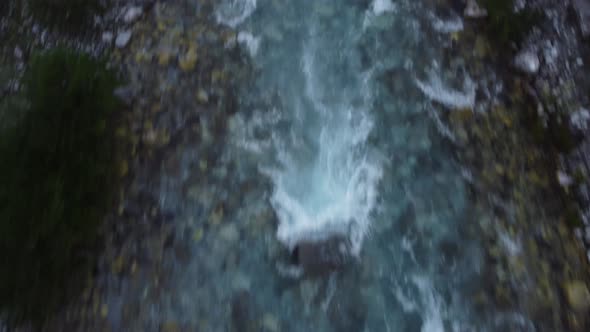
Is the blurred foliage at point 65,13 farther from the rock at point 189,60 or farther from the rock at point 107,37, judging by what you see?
the rock at point 189,60

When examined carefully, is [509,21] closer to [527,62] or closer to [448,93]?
[527,62]

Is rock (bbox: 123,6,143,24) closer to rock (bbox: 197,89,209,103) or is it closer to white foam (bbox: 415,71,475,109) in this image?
rock (bbox: 197,89,209,103)

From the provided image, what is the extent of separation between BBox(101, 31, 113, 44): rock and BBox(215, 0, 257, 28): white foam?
1.57 ft

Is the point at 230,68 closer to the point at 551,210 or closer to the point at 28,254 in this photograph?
the point at 28,254

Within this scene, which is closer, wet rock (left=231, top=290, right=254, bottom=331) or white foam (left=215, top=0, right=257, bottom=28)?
wet rock (left=231, top=290, right=254, bottom=331)

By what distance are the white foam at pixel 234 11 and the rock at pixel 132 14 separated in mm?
357

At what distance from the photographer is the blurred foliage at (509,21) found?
2.27m

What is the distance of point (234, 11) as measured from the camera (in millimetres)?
2389

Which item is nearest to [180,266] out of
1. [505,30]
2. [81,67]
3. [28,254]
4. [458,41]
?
[28,254]

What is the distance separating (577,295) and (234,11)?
A: 185cm

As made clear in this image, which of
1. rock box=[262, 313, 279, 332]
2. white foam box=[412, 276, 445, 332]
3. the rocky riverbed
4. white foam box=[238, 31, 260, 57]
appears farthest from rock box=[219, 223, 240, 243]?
Result: white foam box=[238, 31, 260, 57]

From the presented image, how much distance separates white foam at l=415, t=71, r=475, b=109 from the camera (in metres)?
2.19

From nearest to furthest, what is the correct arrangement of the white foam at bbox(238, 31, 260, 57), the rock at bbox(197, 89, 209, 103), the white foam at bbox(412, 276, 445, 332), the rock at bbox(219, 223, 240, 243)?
the white foam at bbox(412, 276, 445, 332) < the rock at bbox(219, 223, 240, 243) < the rock at bbox(197, 89, 209, 103) < the white foam at bbox(238, 31, 260, 57)

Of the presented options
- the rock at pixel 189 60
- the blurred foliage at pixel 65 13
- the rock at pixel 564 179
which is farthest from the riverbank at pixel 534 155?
the blurred foliage at pixel 65 13
